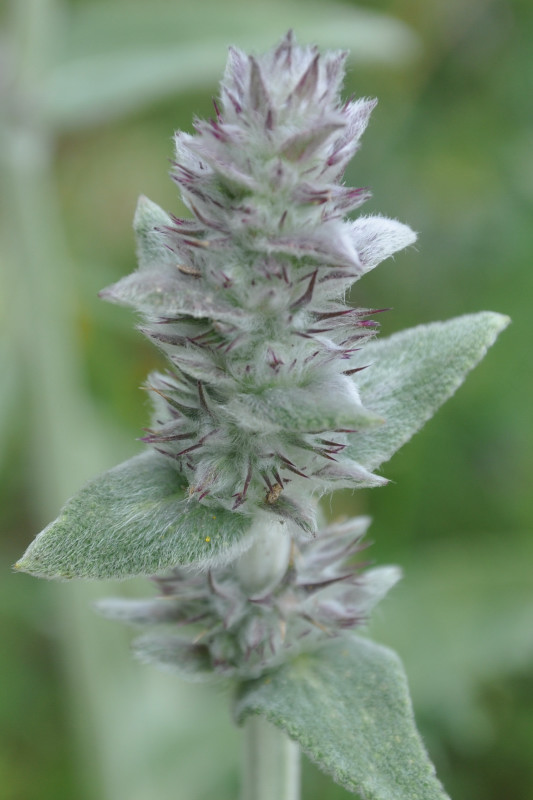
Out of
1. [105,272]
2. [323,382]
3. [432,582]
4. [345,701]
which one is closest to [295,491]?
[323,382]

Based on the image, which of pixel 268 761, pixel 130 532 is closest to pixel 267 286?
pixel 130 532

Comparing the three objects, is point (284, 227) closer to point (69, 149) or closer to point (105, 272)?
point (105, 272)

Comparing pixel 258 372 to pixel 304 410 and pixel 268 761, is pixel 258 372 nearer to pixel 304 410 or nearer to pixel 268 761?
pixel 304 410

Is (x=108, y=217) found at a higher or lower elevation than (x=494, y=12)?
lower

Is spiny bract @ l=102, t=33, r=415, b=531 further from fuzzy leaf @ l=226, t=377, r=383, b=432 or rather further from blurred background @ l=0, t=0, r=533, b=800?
blurred background @ l=0, t=0, r=533, b=800

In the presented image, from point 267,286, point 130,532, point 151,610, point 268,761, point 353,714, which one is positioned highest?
point 267,286

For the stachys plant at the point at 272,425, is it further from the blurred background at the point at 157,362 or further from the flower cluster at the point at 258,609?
the blurred background at the point at 157,362
